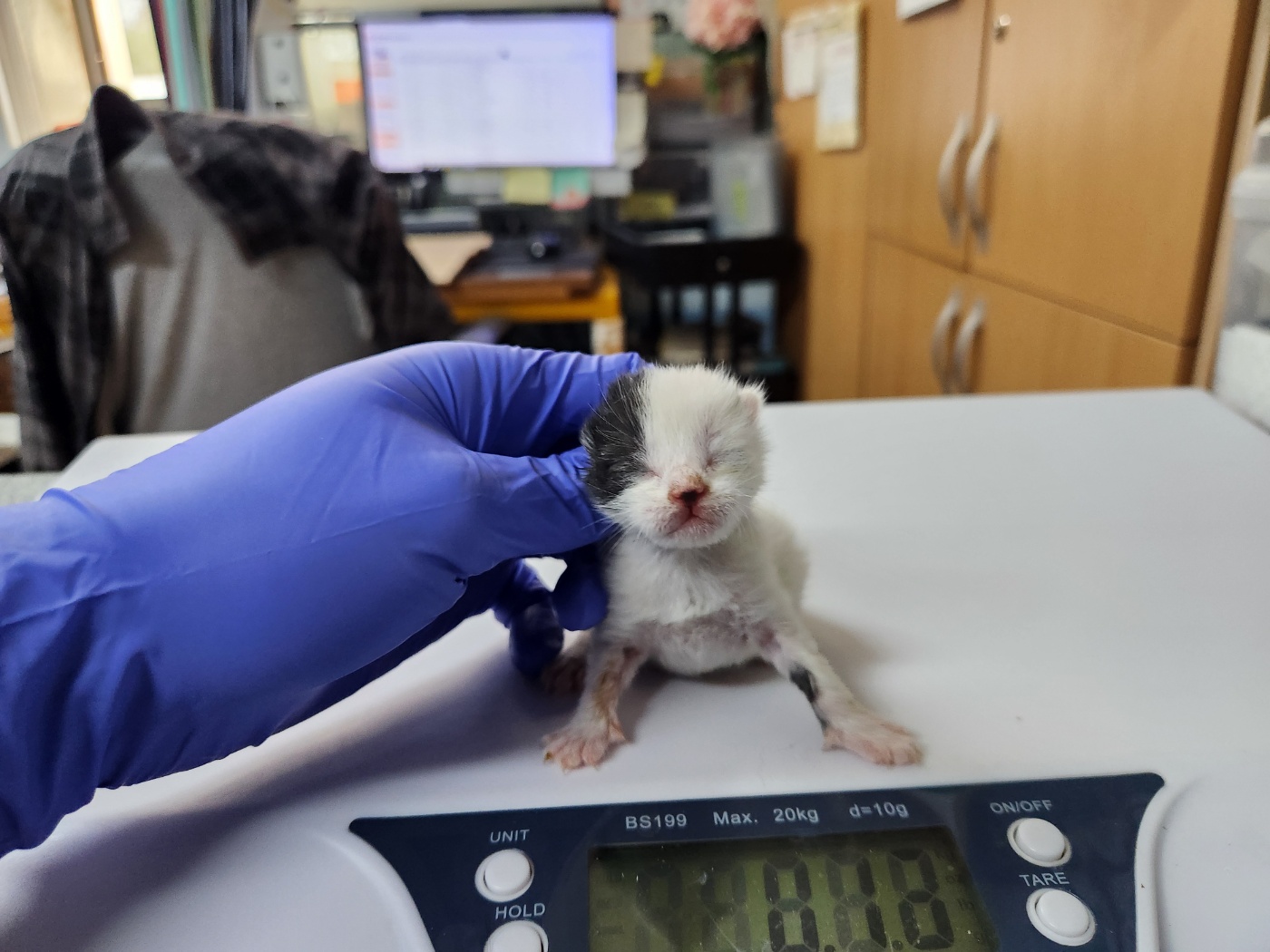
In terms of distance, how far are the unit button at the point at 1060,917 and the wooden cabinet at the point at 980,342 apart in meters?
0.85

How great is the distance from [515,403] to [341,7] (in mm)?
2134

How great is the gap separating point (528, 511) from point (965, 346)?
125 centimetres

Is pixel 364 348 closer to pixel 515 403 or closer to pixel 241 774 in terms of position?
pixel 515 403

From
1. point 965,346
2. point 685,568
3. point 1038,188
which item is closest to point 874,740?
point 685,568

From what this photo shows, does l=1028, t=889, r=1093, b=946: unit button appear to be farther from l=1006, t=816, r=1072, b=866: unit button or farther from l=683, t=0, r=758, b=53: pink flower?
l=683, t=0, r=758, b=53: pink flower

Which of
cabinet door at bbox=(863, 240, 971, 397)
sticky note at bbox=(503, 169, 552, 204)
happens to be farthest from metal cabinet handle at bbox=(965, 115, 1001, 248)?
sticky note at bbox=(503, 169, 552, 204)

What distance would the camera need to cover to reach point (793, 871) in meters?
0.38

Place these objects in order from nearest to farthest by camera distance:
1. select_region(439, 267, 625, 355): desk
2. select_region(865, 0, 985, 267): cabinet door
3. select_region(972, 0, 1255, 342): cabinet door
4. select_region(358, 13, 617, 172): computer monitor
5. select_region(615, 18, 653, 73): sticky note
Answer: select_region(972, 0, 1255, 342): cabinet door, select_region(865, 0, 985, 267): cabinet door, select_region(439, 267, 625, 355): desk, select_region(358, 13, 617, 172): computer monitor, select_region(615, 18, 653, 73): sticky note

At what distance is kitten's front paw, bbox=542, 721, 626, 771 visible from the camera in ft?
1.45

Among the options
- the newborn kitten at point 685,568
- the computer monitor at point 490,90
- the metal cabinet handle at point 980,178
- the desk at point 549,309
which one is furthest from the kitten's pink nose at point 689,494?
the computer monitor at point 490,90

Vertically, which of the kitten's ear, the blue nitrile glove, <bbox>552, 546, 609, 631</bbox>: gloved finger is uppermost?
the kitten's ear

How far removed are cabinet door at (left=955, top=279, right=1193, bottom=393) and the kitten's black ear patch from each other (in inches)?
32.5

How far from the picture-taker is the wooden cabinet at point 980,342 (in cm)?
113

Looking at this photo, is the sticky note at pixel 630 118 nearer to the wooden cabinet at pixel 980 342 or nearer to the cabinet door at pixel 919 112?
the cabinet door at pixel 919 112
